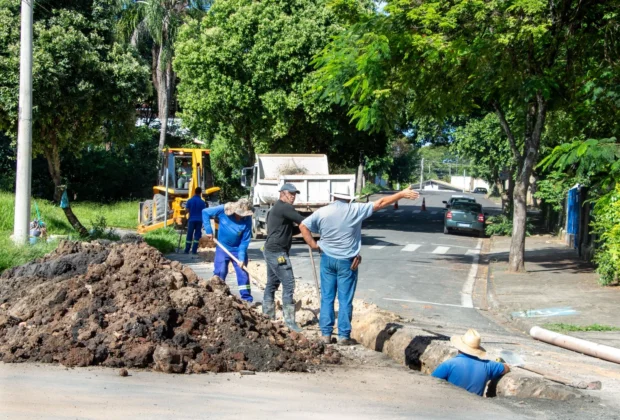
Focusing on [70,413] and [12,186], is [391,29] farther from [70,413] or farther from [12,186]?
[12,186]

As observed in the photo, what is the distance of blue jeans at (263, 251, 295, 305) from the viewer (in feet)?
32.4

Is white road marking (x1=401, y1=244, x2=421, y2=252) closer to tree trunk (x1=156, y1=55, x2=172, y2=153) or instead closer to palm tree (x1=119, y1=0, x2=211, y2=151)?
tree trunk (x1=156, y1=55, x2=172, y2=153)

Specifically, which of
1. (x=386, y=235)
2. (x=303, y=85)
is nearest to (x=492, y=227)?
(x=386, y=235)

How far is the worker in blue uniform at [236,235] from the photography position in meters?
11.1

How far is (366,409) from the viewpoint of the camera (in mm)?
6395

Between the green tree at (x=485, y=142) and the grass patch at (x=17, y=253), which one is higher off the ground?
the green tree at (x=485, y=142)

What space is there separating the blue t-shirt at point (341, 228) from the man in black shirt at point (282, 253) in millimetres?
941

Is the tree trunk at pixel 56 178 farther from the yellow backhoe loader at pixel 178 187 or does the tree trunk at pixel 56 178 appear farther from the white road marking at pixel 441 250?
the white road marking at pixel 441 250

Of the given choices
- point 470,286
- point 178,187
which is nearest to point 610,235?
point 470,286

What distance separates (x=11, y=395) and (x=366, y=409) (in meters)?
2.72

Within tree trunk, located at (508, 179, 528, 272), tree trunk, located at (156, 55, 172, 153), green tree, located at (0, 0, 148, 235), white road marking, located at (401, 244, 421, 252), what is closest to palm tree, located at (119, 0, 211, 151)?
tree trunk, located at (156, 55, 172, 153)

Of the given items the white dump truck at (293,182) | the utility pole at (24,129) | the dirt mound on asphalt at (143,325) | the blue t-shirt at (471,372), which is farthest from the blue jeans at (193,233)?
the blue t-shirt at (471,372)

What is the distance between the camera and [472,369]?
693 cm

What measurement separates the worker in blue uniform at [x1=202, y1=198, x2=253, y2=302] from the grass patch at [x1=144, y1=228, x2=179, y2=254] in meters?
8.70
